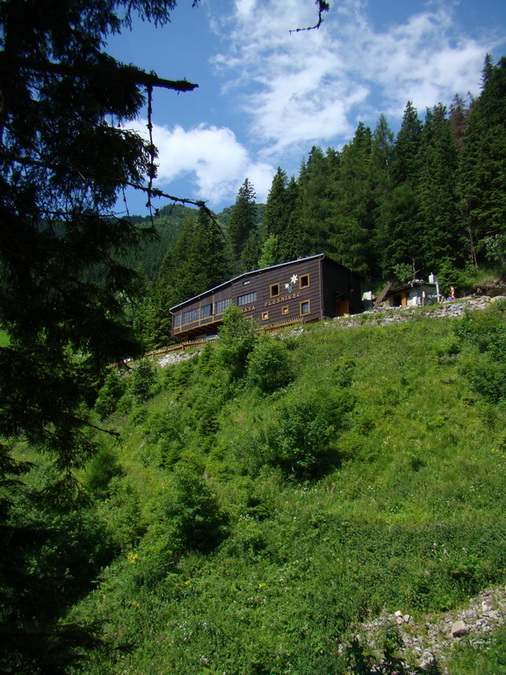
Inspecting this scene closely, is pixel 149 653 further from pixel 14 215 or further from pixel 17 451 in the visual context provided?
pixel 17 451

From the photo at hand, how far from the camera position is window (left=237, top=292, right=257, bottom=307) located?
4194 centimetres

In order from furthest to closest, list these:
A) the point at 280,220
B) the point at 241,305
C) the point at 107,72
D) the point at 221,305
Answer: the point at 280,220, the point at 221,305, the point at 241,305, the point at 107,72

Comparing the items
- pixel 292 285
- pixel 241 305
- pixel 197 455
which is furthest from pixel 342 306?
pixel 197 455

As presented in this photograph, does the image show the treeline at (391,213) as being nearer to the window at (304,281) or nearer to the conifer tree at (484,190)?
the conifer tree at (484,190)

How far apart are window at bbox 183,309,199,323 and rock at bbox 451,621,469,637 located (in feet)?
129

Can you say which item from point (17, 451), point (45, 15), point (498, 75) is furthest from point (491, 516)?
point (498, 75)

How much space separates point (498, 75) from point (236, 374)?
53.9 m

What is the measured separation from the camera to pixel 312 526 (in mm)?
14461

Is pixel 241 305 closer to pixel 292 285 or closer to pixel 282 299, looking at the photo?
pixel 282 299

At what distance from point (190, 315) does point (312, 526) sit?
116 feet

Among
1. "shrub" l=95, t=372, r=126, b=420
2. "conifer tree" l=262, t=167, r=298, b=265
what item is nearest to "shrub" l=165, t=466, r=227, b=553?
"shrub" l=95, t=372, r=126, b=420

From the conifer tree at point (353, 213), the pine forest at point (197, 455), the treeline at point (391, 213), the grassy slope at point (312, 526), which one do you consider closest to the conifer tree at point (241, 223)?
the treeline at point (391, 213)

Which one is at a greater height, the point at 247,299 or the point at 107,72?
the point at 247,299

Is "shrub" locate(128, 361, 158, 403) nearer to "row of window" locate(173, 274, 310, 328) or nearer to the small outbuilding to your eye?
"row of window" locate(173, 274, 310, 328)
